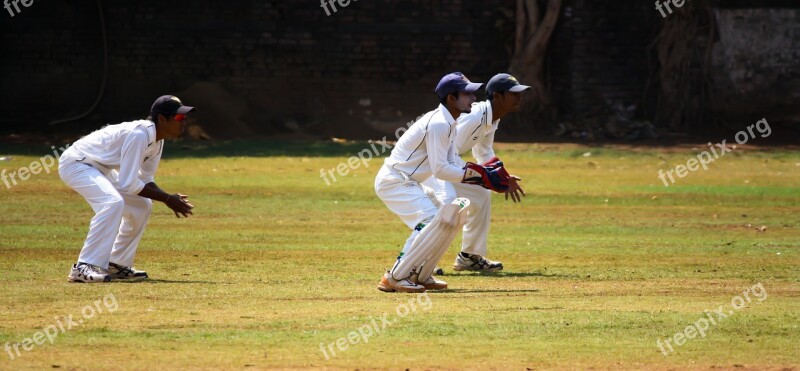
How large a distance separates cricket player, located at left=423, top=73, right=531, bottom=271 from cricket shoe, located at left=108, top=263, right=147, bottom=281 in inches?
99.2

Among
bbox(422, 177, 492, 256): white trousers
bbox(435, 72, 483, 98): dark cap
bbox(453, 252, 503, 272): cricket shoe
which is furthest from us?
bbox(453, 252, 503, 272): cricket shoe

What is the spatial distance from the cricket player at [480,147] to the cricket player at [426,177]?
920 mm

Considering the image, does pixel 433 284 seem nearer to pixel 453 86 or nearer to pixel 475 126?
pixel 453 86

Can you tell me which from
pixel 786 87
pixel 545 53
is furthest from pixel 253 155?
pixel 786 87

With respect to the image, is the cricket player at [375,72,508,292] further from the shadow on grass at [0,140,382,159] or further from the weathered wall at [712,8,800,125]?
the weathered wall at [712,8,800,125]

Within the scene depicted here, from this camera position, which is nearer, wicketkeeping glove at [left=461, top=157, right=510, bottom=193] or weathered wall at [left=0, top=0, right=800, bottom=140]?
wicketkeeping glove at [left=461, top=157, right=510, bottom=193]

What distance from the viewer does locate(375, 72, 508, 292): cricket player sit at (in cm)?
981

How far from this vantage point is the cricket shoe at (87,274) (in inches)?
403

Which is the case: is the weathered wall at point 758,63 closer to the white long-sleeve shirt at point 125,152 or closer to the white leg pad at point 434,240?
the white leg pad at point 434,240

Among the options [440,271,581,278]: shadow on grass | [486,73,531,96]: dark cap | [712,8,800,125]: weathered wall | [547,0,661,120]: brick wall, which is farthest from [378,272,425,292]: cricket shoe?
[712,8,800,125]: weathered wall

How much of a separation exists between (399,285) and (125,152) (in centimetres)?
236

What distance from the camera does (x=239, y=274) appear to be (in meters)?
11.2

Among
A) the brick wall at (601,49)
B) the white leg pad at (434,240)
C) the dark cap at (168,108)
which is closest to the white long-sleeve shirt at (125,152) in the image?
the dark cap at (168,108)

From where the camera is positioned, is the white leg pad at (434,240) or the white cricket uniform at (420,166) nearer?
the white leg pad at (434,240)
